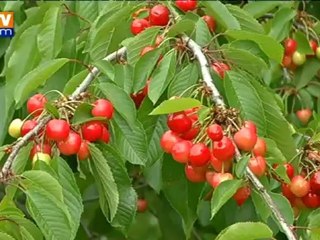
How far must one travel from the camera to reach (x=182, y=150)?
5.73 feet

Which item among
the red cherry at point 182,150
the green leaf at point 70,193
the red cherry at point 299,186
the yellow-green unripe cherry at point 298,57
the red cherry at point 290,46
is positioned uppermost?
the red cherry at point 182,150

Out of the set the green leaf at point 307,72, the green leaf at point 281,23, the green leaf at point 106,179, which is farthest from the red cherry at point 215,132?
the green leaf at point 307,72

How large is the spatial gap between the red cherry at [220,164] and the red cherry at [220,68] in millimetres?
310

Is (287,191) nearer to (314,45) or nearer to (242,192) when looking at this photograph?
(242,192)

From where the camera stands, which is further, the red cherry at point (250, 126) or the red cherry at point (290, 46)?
the red cherry at point (290, 46)

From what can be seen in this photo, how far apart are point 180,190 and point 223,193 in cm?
52

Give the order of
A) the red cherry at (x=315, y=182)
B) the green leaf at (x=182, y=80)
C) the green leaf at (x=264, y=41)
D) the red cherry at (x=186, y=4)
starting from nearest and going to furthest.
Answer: the red cherry at (x=315, y=182) < the green leaf at (x=182, y=80) < the green leaf at (x=264, y=41) < the red cherry at (x=186, y=4)

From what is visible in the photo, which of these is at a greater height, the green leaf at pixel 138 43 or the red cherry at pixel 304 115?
the green leaf at pixel 138 43

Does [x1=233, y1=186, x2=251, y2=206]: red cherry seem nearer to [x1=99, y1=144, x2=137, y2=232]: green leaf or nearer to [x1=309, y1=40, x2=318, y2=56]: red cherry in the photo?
[x1=99, y1=144, x2=137, y2=232]: green leaf

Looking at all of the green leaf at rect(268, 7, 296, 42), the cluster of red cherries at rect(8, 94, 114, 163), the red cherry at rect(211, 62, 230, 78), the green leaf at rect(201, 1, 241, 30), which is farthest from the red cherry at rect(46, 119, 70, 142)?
the green leaf at rect(268, 7, 296, 42)

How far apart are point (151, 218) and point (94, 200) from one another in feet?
2.41

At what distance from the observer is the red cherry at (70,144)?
1.75m

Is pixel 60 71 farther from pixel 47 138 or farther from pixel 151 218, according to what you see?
pixel 151 218

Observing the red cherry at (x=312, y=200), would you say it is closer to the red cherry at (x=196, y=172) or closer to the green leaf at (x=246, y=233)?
the red cherry at (x=196, y=172)
